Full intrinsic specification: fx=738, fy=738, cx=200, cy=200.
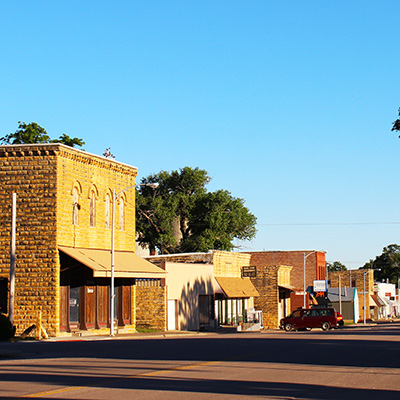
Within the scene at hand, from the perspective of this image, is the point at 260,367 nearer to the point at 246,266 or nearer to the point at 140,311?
the point at 140,311

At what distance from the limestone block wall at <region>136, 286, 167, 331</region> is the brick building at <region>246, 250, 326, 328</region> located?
18.9 m

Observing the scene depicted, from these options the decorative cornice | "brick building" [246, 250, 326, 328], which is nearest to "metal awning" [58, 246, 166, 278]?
the decorative cornice

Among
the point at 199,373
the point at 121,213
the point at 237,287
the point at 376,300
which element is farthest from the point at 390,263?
the point at 199,373

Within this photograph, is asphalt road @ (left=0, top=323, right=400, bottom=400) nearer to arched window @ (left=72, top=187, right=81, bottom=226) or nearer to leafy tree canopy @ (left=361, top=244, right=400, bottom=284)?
arched window @ (left=72, top=187, right=81, bottom=226)

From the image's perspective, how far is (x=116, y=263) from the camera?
4019 cm

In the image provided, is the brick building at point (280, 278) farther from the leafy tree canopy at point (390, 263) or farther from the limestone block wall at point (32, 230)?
the leafy tree canopy at point (390, 263)

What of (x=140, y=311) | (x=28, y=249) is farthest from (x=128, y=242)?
(x=28, y=249)

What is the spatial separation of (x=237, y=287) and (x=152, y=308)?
14.4 m

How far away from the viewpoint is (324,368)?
18375 mm

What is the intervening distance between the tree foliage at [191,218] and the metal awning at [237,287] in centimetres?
1806

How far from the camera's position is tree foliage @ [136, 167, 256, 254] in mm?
84688

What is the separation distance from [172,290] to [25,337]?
16103 mm

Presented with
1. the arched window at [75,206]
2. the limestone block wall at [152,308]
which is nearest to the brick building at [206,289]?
the limestone block wall at [152,308]

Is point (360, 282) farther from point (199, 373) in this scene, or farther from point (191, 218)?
point (199, 373)
